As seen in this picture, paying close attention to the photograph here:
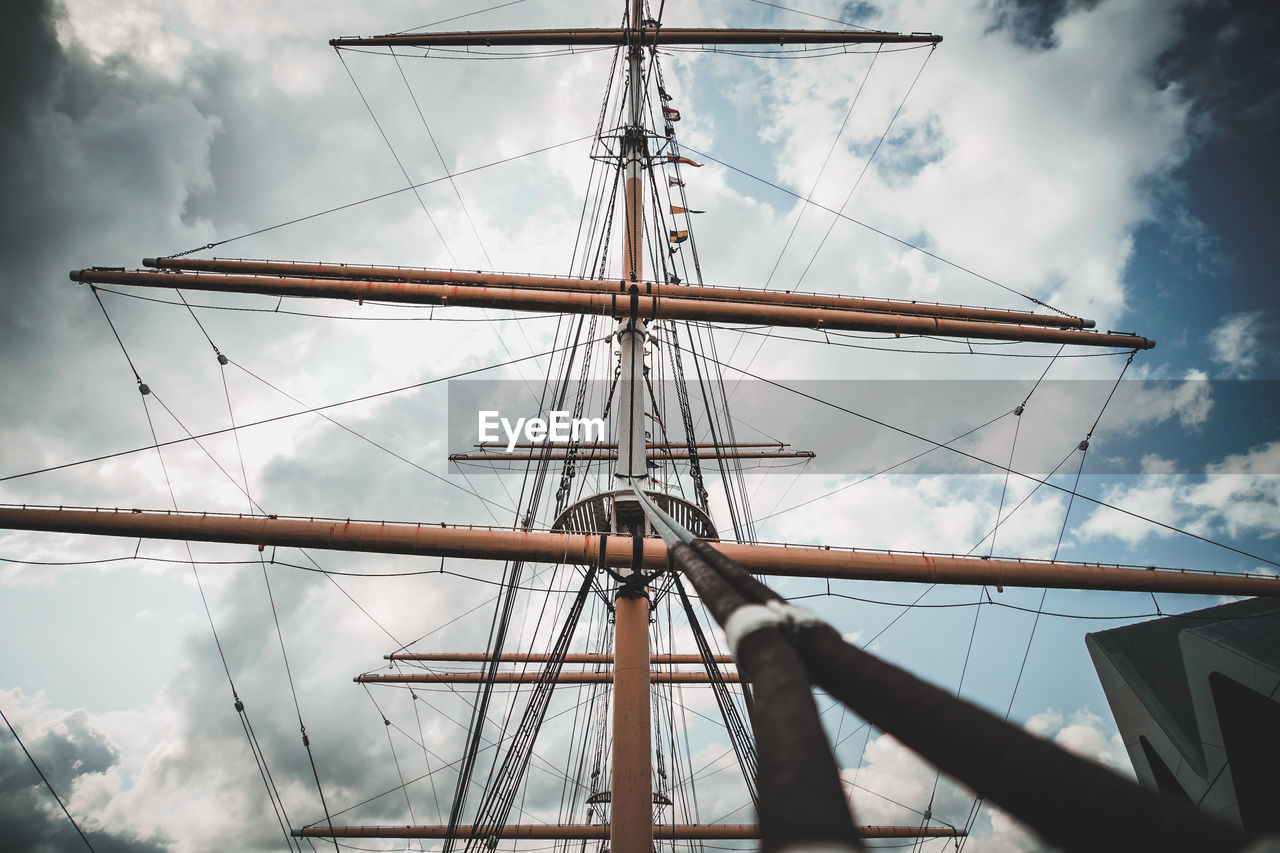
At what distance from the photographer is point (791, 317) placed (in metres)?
10.5

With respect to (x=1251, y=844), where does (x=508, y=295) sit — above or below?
above

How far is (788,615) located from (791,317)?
9.93 metres

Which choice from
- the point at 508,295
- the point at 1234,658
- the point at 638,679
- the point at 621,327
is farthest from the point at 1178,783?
the point at 508,295

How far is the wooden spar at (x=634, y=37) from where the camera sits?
1409 centimetres

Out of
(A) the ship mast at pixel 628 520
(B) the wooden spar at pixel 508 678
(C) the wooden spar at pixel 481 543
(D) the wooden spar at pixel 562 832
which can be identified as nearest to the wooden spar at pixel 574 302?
(A) the ship mast at pixel 628 520

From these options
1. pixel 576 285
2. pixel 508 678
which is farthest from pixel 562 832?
pixel 576 285

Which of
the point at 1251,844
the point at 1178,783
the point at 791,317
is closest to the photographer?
the point at 1251,844

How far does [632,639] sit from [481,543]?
2759 millimetres

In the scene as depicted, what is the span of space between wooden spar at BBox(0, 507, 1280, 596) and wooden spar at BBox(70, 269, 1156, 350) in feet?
13.2

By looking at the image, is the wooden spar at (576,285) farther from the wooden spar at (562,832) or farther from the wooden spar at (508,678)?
the wooden spar at (562,832)

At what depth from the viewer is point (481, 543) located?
324 inches

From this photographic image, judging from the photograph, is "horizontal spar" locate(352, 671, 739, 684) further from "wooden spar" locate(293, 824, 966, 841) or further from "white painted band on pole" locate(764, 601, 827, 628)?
"white painted band on pole" locate(764, 601, 827, 628)

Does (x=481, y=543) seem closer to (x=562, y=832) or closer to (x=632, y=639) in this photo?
(x=632, y=639)

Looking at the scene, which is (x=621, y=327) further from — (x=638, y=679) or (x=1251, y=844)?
(x=1251, y=844)
